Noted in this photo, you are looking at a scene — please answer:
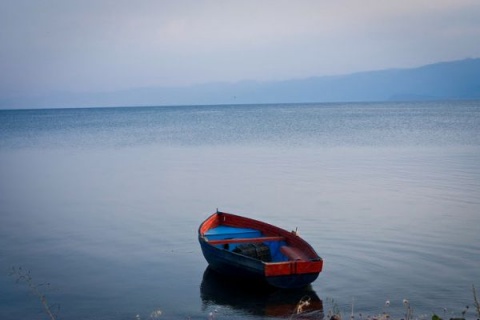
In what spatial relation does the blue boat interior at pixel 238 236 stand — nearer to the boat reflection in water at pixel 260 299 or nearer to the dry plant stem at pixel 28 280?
the boat reflection in water at pixel 260 299

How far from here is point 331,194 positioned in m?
22.3

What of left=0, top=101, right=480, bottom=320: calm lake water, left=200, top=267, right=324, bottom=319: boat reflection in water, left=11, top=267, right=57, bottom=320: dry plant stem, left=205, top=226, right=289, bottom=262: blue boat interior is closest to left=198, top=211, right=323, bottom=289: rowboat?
left=205, top=226, right=289, bottom=262: blue boat interior

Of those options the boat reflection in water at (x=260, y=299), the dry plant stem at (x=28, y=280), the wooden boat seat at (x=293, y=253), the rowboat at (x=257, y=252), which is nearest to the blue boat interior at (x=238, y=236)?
the rowboat at (x=257, y=252)

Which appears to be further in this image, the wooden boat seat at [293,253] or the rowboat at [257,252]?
the wooden boat seat at [293,253]

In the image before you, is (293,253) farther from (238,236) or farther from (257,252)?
(238,236)

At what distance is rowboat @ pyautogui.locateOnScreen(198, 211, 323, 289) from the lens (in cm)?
1174

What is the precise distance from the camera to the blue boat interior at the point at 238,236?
545 inches

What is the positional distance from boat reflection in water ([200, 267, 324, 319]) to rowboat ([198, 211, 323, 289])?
26 cm

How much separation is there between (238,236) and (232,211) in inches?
189

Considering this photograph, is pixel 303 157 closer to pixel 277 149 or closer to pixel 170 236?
pixel 277 149

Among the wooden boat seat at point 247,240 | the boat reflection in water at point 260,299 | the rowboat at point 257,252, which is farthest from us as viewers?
the wooden boat seat at point 247,240

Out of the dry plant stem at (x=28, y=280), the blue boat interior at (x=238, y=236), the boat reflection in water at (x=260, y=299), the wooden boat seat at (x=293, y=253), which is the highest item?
the wooden boat seat at (x=293, y=253)

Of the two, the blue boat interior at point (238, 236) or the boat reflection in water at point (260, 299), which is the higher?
the blue boat interior at point (238, 236)

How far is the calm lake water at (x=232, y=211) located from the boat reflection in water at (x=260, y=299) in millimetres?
44
